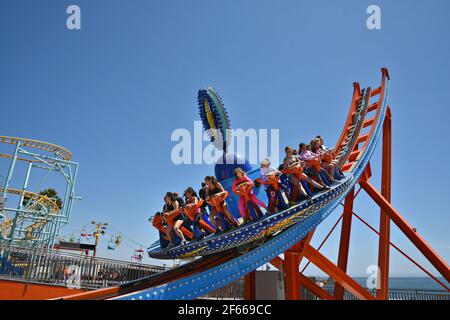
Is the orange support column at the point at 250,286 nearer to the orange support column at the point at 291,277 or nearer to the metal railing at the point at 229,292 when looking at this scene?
the orange support column at the point at 291,277

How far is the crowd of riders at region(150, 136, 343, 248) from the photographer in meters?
5.92

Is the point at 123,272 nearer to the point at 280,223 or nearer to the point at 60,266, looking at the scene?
the point at 60,266

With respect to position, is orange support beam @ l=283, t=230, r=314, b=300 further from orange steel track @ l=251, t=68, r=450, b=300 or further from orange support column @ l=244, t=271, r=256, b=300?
orange support column @ l=244, t=271, r=256, b=300

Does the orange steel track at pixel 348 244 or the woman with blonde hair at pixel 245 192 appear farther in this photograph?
the orange steel track at pixel 348 244

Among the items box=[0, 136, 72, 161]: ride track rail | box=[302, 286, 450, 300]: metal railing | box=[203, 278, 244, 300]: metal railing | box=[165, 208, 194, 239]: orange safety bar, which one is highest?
box=[0, 136, 72, 161]: ride track rail

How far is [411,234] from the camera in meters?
9.41

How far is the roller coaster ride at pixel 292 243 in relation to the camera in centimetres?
491

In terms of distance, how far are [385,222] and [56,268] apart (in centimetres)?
921

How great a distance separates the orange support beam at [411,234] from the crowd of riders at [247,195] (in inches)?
135

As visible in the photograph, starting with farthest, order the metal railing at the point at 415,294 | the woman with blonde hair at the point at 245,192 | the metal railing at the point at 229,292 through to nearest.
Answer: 1. the metal railing at the point at 415,294
2. the metal railing at the point at 229,292
3. the woman with blonde hair at the point at 245,192

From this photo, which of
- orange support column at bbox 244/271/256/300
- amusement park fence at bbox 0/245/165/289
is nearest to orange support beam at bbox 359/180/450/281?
orange support column at bbox 244/271/256/300

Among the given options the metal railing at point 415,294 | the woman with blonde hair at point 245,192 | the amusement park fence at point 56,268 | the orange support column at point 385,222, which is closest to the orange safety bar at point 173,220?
the woman with blonde hair at point 245,192

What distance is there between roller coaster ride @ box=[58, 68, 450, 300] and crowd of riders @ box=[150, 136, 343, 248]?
0.29 m
